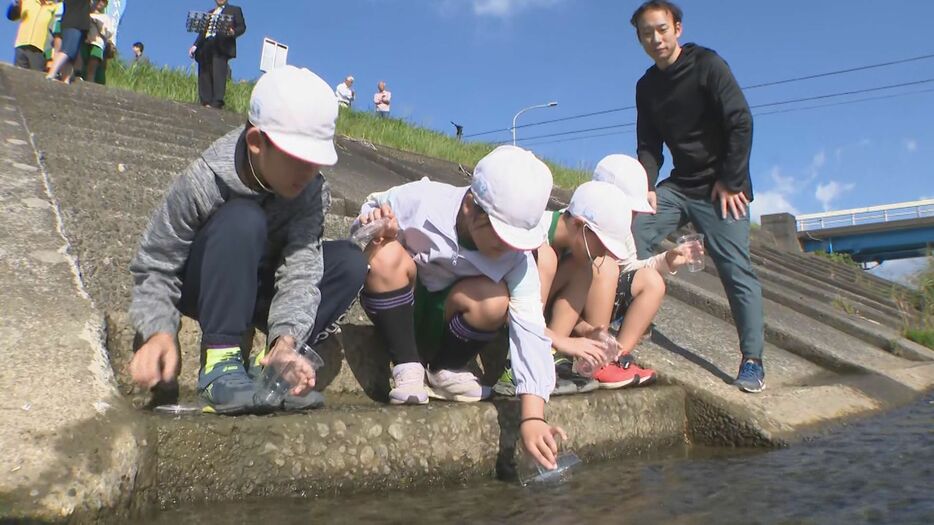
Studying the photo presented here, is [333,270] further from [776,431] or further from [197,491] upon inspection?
[776,431]

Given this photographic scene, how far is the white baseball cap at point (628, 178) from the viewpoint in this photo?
2717 millimetres

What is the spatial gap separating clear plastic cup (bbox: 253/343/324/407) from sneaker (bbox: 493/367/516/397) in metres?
0.72

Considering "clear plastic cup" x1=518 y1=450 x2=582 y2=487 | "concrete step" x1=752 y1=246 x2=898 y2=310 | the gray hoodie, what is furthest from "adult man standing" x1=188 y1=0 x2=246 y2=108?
"concrete step" x1=752 y1=246 x2=898 y2=310

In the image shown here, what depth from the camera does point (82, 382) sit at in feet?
4.41

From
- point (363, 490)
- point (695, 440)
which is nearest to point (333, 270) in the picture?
point (363, 490)

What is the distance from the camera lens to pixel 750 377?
2.75 meters

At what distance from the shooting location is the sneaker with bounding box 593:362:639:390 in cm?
232

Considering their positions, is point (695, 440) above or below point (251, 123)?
below

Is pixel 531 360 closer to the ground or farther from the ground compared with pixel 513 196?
closer to the ground

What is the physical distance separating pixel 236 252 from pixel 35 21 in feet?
18.2

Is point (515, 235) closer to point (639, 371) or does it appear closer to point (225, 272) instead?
point (225, 272)

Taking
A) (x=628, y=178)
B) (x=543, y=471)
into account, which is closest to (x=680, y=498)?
(x=543, y=471)

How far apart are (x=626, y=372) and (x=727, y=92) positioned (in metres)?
1.26

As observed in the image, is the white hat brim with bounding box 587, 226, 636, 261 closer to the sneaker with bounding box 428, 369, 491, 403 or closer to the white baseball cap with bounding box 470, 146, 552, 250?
the white baseball cap with bounding box 470, 146, 552, 250
